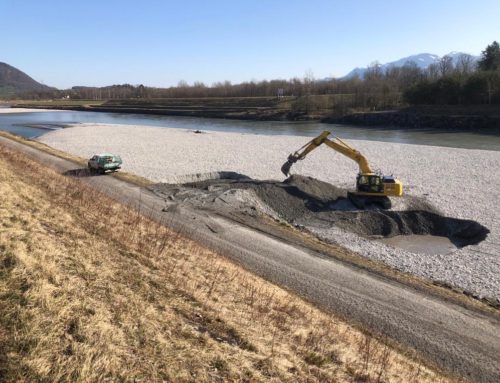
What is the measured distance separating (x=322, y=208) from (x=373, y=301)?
12579 mm

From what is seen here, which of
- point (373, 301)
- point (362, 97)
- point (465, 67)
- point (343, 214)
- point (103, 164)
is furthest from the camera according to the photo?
point (465, 67)

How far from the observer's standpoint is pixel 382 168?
135 feet

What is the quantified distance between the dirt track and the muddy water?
19.1 feet

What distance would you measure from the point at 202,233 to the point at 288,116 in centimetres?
10493

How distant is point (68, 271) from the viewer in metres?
9.02

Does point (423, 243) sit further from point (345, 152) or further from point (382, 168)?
point (382, 168)

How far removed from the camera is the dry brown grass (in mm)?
6473

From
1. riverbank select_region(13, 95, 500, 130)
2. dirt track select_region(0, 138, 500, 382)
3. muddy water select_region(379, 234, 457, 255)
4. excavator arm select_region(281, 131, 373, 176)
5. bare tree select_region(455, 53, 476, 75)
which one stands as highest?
bare tree select_region(455, 53, 476, 75)

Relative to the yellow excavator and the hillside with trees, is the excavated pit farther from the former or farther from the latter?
the hillside with trees

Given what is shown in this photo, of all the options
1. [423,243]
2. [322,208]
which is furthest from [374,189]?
[423,243]

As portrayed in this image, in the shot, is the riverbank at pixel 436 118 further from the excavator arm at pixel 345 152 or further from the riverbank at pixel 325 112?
the excavator arm at pixel 345 152

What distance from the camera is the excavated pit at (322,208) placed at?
22.8 metres

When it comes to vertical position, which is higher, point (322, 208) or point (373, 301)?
point (322, 208)

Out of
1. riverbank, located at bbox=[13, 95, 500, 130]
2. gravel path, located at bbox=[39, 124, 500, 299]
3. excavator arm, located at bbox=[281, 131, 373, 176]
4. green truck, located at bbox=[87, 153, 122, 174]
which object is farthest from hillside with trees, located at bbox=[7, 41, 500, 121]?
green truck, located at bbox=[87, 153, 122, 174]
